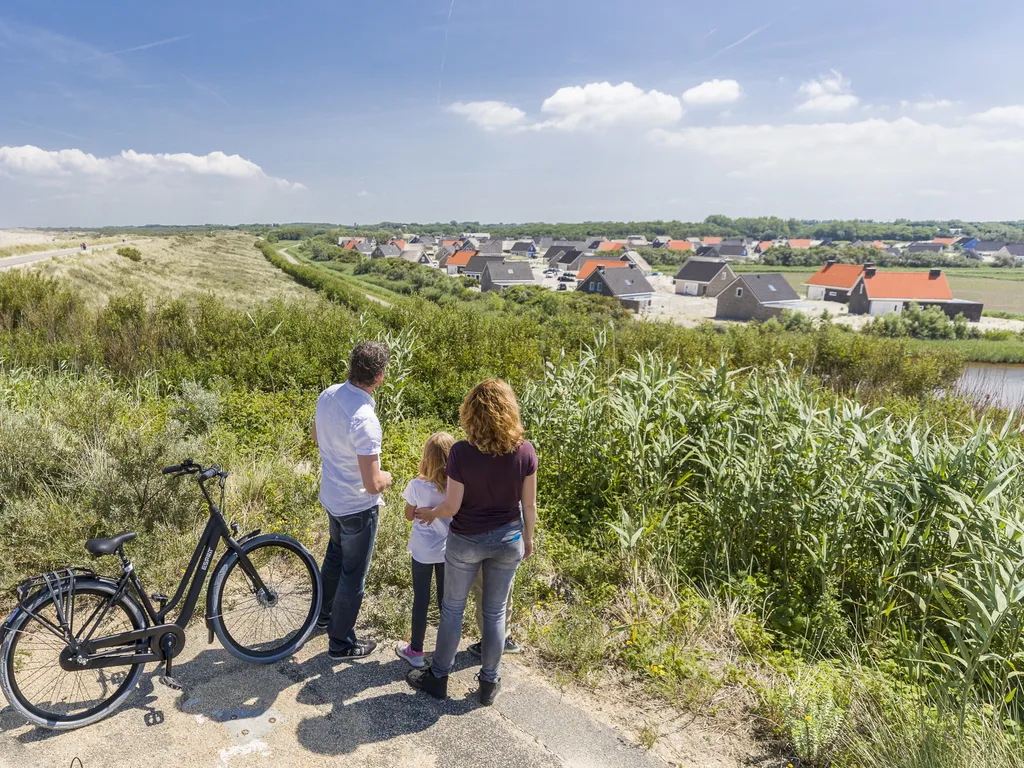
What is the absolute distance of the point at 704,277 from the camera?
73688mm

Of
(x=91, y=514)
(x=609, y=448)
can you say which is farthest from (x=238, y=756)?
(x=609, y=448)

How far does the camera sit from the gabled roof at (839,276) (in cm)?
6512

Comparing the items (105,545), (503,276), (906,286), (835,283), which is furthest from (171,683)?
(835,283)

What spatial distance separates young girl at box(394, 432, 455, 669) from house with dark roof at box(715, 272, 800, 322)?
194 ft

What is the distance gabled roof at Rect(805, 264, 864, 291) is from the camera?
65.1 meters

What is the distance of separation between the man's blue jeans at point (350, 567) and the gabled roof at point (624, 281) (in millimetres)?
59000

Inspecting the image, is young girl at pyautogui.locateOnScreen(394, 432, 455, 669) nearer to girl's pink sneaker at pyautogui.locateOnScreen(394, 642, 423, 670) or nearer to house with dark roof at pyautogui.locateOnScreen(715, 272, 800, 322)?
girl's pink sneaker at pyautogui.locateOnScreen(394, 642, 423, 670)

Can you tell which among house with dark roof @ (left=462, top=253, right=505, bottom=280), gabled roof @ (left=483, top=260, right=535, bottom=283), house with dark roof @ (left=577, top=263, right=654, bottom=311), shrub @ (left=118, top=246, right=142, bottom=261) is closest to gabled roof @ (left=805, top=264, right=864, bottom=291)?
house with dark roof @ (left=577, top=263, right=654, bottom=311)

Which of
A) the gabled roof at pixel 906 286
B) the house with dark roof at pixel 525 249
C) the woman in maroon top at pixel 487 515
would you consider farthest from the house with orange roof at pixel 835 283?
the house with dark roof at pixel 525 249

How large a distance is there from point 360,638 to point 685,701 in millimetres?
2024

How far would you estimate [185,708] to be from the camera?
3.07 metres

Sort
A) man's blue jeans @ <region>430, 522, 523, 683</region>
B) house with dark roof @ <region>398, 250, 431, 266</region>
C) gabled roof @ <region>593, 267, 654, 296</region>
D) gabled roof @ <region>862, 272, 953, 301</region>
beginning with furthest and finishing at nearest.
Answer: house with dark roof @ <region>398, 250, 431, 266</region> → gabled roof @ <region>593, 267, 654, 296</region> → gabled roof @ <region>862, 272, 953, 301</region> → man's blue jeans @ <region>430, 522, 523, 683</region>

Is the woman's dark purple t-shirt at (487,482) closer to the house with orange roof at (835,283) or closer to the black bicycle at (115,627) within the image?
the black bicycle at (115,627)

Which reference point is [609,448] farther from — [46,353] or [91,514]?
[46,353]
